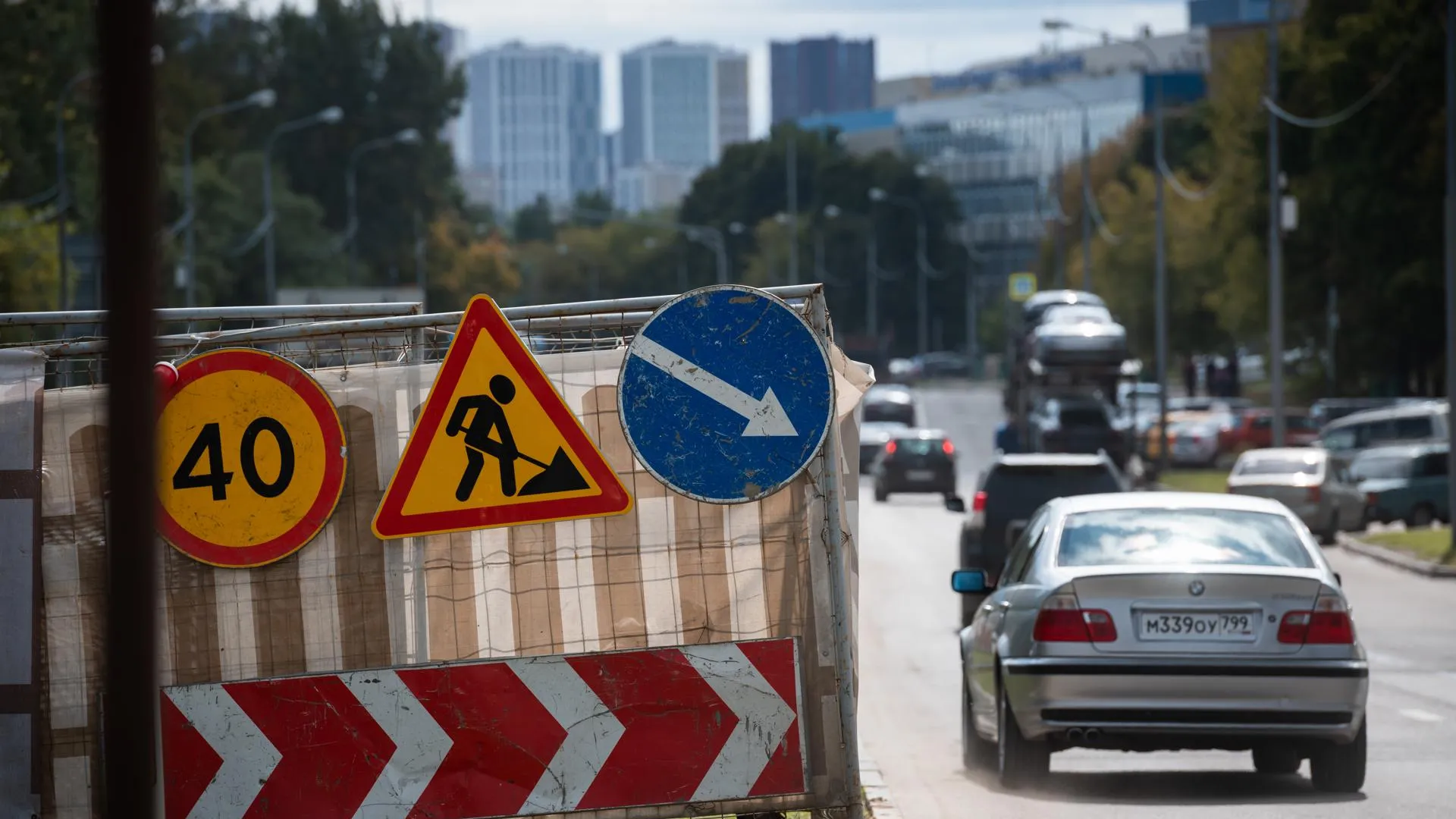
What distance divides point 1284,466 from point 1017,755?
80.0 ft

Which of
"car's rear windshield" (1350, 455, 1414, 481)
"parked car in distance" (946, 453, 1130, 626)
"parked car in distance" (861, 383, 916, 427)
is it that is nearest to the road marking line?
"parked car in distance" (946, 453, 1130, 626)

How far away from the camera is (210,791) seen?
6641mm

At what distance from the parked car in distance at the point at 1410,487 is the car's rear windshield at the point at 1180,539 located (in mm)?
25608

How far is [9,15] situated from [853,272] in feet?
242

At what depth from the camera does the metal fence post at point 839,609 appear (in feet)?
22.0

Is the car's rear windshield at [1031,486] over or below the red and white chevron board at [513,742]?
below

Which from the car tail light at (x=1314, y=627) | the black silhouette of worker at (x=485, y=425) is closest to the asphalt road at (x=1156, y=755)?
the car tail light at (x=1314, y=627)

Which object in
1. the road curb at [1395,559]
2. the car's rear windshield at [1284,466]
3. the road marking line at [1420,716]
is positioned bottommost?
the road curb at [1395,559]

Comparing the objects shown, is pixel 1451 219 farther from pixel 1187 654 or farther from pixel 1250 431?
pixel 1250 431

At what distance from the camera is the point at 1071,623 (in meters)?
9.91

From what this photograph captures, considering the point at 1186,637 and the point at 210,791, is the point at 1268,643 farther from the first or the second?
the point at 210,791

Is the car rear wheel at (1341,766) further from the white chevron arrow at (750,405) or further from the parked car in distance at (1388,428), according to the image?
the parked car in distance at (1388,428)

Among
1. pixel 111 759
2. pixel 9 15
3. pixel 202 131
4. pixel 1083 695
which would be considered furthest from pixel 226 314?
pixel 202 131

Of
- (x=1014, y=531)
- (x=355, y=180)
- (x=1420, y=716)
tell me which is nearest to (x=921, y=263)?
(x=355, y=180)
